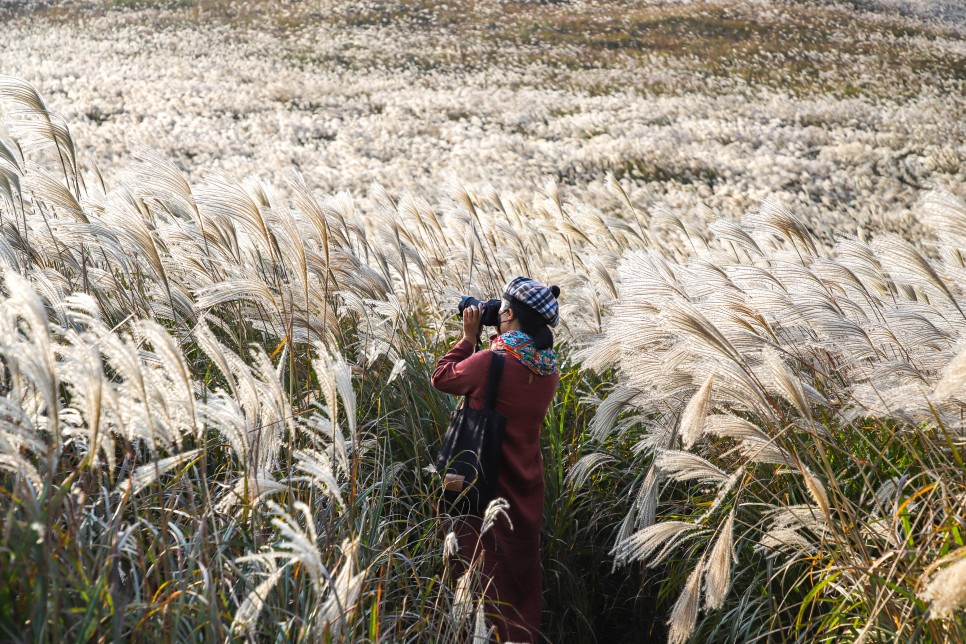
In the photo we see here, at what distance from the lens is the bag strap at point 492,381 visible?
3.09 metres

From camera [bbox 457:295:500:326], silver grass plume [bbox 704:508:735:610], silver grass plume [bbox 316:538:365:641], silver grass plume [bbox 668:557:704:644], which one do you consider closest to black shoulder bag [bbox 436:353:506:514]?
camera [bbox 457:295:500:326]

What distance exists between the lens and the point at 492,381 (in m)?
3.10

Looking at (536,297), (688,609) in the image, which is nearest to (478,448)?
(536,297)

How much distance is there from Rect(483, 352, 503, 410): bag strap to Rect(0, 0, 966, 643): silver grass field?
0.36 meters

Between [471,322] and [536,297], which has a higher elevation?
[536,297]

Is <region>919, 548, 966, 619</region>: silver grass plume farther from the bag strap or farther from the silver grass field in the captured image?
the bag strap

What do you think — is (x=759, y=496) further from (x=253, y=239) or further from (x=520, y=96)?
(x=520, y=96)

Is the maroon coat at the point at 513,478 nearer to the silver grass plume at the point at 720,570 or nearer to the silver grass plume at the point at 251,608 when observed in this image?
the silver grass plume at the point at 720,570

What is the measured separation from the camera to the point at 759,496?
3188 mm

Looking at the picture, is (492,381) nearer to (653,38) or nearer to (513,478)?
(513,478)

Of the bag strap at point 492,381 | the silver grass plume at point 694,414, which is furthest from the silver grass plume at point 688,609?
the bag strap at point 492,381

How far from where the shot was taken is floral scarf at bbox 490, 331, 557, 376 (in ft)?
10.4

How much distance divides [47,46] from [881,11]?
122 feet

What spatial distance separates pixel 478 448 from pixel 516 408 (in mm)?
259
